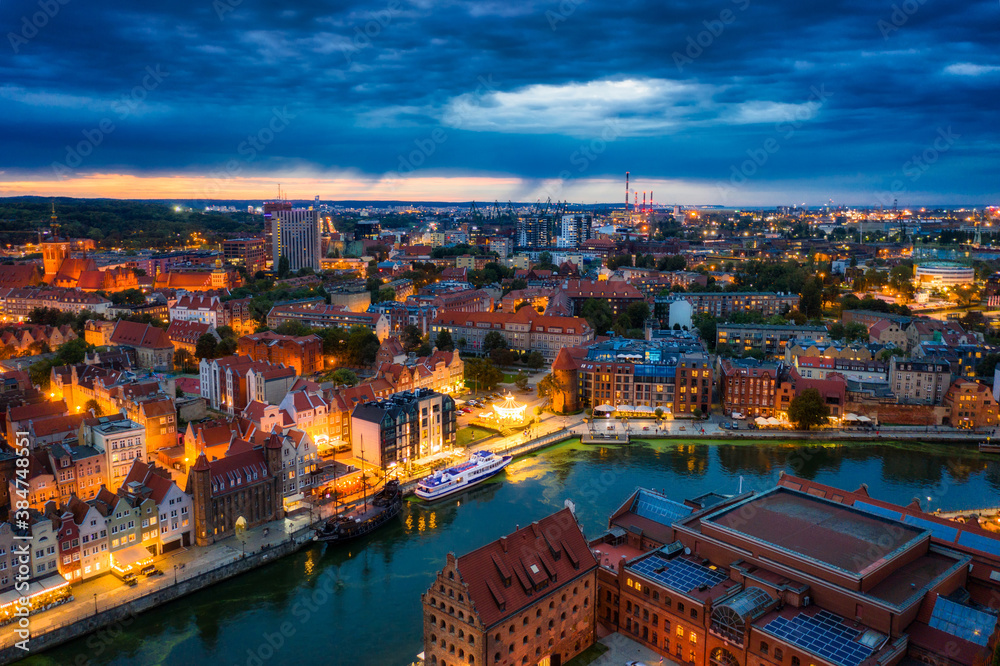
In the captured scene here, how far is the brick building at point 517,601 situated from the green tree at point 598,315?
27692mm

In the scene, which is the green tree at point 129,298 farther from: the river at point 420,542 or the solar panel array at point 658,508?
the solar panel array at point 658,508

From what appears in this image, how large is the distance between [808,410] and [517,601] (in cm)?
1681

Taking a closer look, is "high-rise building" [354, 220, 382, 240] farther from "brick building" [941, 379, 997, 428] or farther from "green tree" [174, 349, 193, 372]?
"brick building" [941, 379, 997, 428]

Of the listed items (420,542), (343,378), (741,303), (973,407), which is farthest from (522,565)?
(741,303)

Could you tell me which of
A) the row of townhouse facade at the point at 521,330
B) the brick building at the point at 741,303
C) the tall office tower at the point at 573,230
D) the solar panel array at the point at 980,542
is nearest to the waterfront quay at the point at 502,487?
the solar panel array at the point at 980,542

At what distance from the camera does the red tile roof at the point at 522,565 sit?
10.2 metres

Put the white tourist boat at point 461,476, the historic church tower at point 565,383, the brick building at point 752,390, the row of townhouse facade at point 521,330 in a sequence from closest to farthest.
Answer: the white tourist boat at point 461,476 → the brick building at point 752,390 → the historic church tower at point 565,383 → the row of townhouse facade at point 521,330

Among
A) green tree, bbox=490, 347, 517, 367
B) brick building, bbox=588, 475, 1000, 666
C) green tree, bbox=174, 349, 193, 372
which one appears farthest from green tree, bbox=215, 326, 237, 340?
brick building, bbox=588, 475, 1000, 666

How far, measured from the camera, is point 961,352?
28766 millimetres

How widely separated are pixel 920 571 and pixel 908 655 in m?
1.89

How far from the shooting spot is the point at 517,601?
10.5 m

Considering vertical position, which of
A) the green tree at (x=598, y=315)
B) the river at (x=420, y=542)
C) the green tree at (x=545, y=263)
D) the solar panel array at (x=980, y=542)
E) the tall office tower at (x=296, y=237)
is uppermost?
the tall office tower at (x=296, y=237)

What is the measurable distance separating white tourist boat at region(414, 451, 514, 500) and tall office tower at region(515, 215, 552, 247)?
232 feet

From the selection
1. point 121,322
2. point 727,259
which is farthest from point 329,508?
point 727,259
